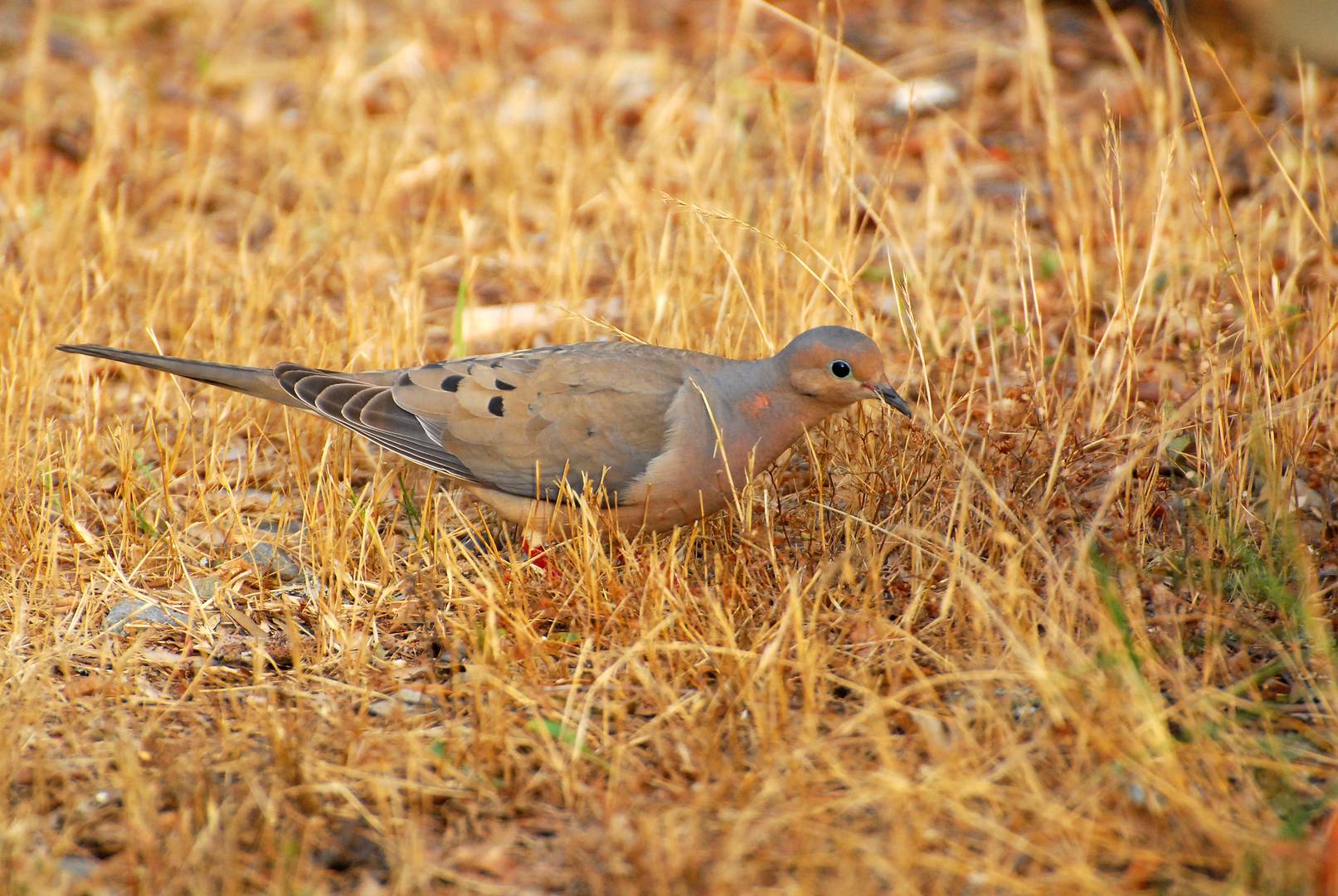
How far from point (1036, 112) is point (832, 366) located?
4079 millimetres

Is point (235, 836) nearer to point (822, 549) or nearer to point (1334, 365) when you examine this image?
point (822, 549)

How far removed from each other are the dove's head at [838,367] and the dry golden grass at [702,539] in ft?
0.79

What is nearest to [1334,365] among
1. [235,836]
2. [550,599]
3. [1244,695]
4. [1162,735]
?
[1244,695]

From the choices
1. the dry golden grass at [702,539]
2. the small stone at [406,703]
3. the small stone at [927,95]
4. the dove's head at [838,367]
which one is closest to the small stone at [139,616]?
the dry golden grass at [702,539]

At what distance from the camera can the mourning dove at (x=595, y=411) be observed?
12.7 ft

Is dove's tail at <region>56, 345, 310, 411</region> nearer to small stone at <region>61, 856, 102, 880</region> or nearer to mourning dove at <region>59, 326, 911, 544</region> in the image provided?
mourning dove at <region>59, 326, 911, 544</region>

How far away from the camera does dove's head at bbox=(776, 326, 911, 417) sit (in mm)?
3801

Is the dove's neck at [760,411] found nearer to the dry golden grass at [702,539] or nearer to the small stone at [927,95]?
the dry golden grass at [702,539]

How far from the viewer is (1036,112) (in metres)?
7.31

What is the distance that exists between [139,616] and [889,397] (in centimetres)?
214

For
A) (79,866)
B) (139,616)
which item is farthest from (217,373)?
(79,866)

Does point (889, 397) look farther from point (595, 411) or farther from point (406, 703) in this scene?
point (406, 703)

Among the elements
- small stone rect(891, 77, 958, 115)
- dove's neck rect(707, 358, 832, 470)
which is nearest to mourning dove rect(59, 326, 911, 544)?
dove's neck rect(707, 358, 832, 470)

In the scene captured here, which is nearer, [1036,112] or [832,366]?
[832,366]
